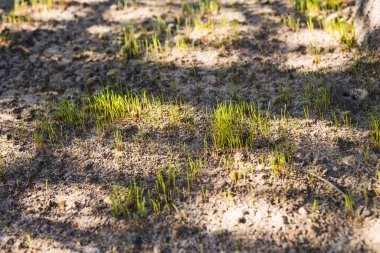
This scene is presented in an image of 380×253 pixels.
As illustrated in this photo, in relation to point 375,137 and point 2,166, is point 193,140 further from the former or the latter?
point 2,166

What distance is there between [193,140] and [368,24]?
2000 millimetres

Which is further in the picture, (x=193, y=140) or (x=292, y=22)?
(x=292, y=22)

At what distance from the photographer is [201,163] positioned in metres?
3.03

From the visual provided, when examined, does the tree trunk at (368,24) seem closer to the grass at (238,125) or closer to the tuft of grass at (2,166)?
the grass at (238,125)

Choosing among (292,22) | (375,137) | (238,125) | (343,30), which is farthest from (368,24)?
(238,125)

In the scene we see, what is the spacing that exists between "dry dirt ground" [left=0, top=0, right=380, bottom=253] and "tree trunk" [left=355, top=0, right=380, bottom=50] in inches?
5.3

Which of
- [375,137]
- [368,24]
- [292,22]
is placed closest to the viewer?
[375,137]

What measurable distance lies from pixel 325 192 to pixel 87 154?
5.70 feet

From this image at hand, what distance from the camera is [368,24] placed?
3.90m

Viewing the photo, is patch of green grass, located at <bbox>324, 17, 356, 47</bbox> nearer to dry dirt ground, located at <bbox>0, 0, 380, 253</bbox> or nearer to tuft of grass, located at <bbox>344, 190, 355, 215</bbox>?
dry dirt ground, located at <bbox>0, 0, 380, 253</bbox>

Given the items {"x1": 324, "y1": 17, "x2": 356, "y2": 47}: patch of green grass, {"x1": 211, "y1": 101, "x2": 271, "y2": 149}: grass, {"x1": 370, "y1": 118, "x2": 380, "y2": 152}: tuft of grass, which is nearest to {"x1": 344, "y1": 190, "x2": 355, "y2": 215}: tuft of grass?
{"x1": 370, "y1": 118, "x2": 380, "y2": 152}: tuft of grass

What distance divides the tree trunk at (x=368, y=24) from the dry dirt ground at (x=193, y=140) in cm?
14

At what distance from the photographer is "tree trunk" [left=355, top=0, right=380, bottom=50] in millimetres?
3805

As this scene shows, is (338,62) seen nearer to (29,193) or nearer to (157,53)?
(157,53)
